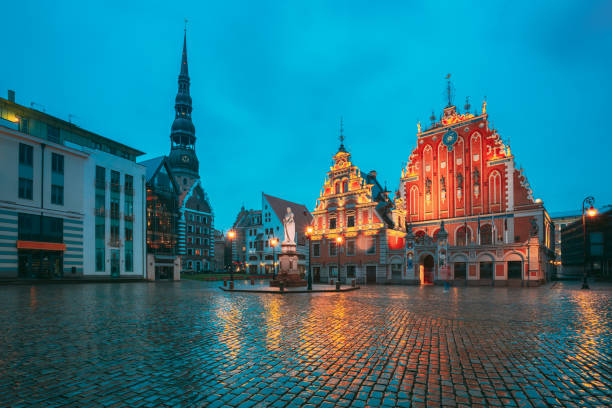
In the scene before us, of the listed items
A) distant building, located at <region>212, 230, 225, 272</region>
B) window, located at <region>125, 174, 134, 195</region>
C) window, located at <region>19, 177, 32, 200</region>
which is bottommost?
distant building, located at <region>212, 230, 225, 272</region>

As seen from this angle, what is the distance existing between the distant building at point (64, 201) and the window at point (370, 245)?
95.8ft

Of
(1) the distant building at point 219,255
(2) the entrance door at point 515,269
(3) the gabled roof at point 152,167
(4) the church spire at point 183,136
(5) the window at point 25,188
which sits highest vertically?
(4) the church spire at point 183,136

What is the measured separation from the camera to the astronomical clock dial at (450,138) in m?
43.0

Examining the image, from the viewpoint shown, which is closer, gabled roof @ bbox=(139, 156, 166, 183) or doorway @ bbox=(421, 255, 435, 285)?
doorway @ bbox=(421, 255, 435, 285)

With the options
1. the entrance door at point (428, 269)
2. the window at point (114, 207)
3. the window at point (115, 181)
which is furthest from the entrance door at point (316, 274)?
the window at point (115, 181)

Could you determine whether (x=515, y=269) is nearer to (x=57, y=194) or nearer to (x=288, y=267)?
(x=288, y=267)

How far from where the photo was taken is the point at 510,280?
35.0m

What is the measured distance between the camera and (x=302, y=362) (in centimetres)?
648

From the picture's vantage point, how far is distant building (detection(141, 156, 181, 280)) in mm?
48469

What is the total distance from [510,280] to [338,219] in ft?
69.6

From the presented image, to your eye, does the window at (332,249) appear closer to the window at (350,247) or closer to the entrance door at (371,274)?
the window at (350,247)

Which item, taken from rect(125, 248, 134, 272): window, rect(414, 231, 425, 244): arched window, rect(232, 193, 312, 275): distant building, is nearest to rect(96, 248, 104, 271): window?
rect(125, 248, 134, 272): window

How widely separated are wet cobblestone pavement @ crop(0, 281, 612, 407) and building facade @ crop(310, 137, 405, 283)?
30839mm

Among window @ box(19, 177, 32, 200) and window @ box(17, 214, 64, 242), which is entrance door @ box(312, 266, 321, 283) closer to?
window @ box(17, 214, 64, 242)
